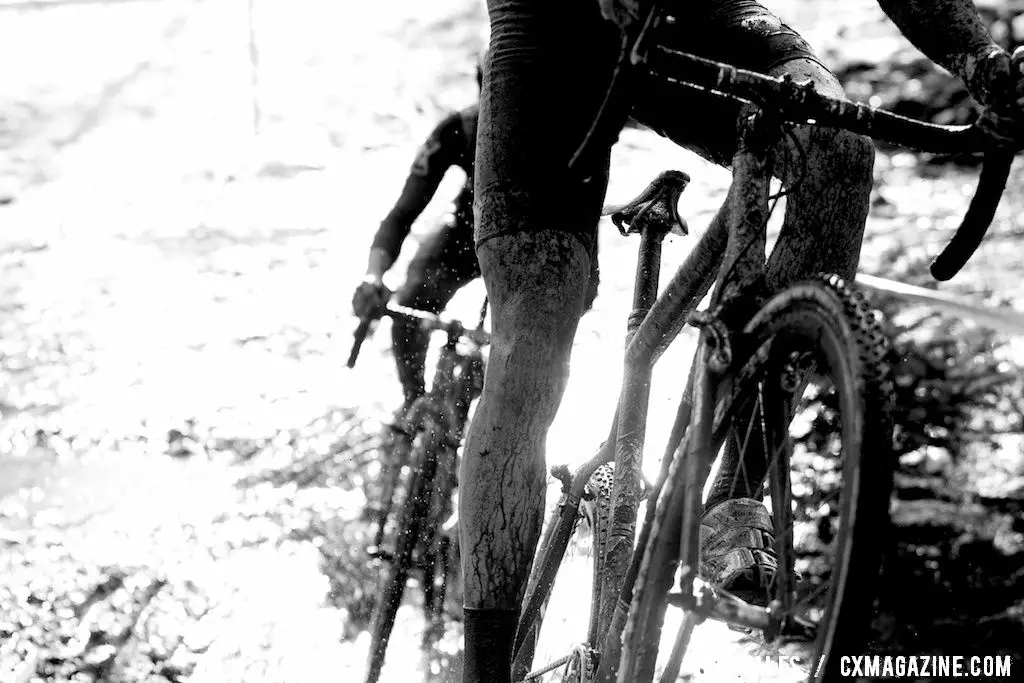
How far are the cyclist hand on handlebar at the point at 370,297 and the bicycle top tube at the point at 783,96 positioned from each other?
2.20 m

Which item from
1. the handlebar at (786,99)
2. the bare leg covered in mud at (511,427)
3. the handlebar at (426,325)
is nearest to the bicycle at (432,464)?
the handlebar at (426,325)

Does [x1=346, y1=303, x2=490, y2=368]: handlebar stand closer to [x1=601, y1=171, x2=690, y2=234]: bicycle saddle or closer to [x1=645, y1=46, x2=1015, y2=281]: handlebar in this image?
[x1=601, y1=171, x2=690, y2=234]: bicycle saddle

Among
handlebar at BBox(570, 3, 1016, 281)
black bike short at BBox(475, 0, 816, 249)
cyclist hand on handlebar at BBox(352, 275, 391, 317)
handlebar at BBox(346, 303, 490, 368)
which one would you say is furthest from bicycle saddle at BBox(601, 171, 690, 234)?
cyclist hand on handlebar at BBox(352, 275, 391, 317)

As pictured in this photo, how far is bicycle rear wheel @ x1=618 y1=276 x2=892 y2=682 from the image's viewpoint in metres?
1.54

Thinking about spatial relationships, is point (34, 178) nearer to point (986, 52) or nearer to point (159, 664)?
point (159, 664)

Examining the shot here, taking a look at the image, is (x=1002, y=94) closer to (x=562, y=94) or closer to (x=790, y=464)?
(x=790, y=464)

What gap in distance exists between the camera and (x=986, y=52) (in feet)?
6.53

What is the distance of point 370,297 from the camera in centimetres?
400

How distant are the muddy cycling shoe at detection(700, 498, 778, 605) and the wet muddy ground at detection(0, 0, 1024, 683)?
1635 mm

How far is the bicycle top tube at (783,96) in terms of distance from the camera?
1849 mm

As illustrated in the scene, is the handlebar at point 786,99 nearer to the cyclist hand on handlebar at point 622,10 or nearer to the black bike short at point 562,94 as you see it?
the cyclist hand on handlebar at point 622,10

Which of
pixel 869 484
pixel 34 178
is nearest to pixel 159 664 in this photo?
pixel 869 484

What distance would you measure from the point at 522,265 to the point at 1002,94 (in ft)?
2.84

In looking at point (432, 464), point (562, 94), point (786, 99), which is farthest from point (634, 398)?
point (432, 464)
